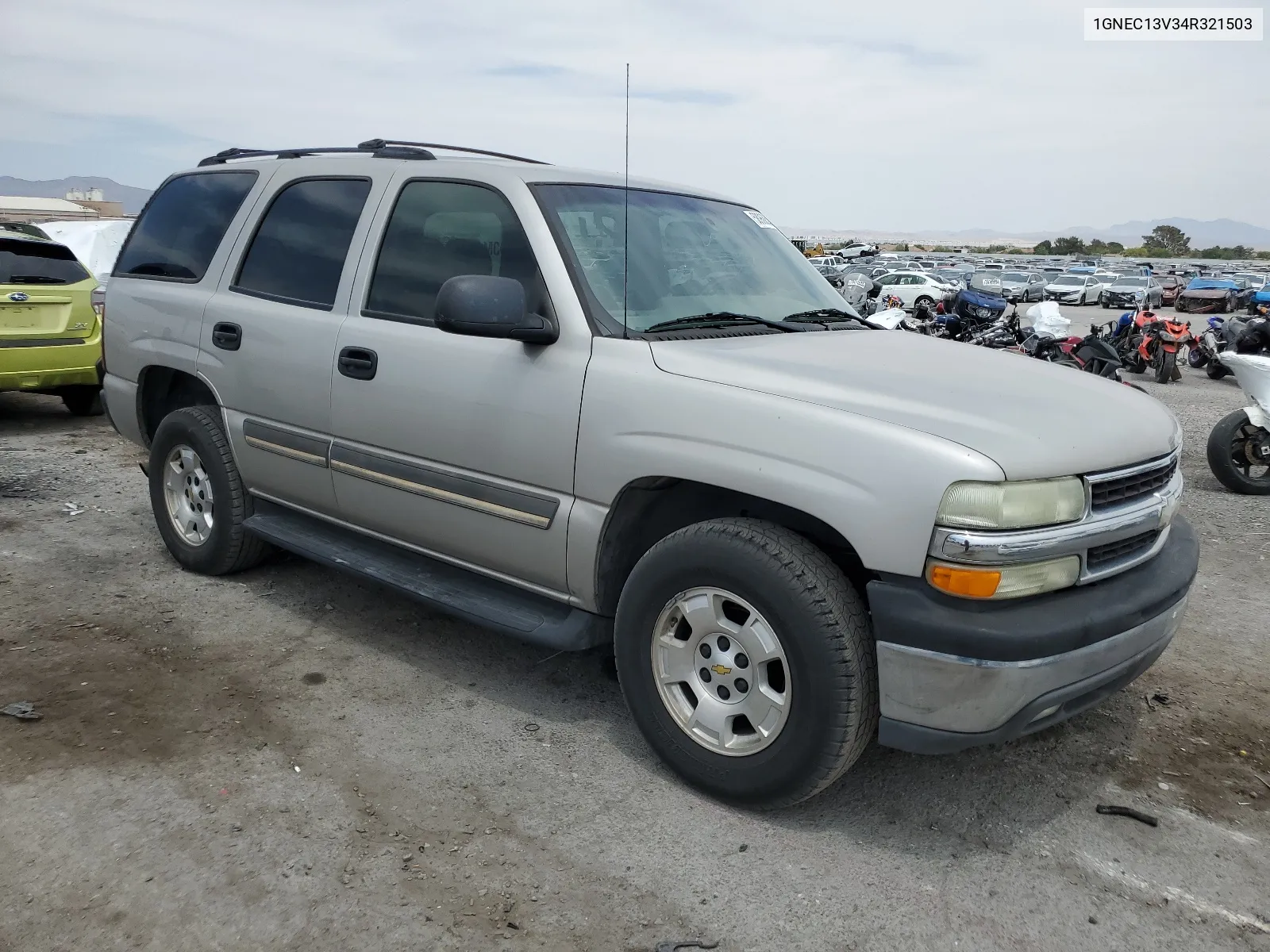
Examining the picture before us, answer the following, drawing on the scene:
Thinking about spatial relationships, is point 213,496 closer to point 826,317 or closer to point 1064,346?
point 826,317

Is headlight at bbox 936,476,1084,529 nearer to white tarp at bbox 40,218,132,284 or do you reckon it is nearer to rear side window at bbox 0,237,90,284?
rear side window at bbox 0,237,90,284

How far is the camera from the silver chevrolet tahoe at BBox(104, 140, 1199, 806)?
2.62 meters

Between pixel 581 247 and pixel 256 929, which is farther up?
pixel 581 247

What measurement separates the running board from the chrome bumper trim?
1.10 metres

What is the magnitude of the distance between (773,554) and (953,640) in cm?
53

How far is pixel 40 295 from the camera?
8.50 meters

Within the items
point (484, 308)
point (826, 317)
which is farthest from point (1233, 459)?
point (484, 308)

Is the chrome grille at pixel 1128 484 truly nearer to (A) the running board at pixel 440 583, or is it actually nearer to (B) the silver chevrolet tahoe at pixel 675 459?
(B) the silver chevrolet tahoe at pixel 675 459

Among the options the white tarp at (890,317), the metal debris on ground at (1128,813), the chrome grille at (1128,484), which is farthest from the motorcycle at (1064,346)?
the metal debris on ground at (1128,813)

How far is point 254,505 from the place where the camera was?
4.67m

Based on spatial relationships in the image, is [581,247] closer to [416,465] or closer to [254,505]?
[416,465]

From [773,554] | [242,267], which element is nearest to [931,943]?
[773,554]

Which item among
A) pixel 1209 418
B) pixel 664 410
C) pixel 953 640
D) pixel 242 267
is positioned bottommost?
pixel 1209 418

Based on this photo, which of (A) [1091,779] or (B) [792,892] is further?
(A) [1091,779]
